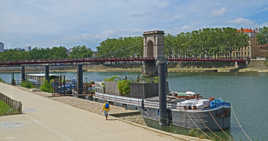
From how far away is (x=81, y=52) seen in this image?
A: 568 ft

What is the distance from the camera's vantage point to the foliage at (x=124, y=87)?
2759 centimetres

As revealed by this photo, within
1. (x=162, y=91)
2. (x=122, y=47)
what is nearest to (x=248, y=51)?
(x=122, y=47)

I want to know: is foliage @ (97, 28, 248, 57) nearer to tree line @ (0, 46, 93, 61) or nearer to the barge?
tree line @ (0, 46, 93, 61)

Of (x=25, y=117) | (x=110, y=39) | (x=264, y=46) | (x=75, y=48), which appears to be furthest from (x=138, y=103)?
(x=75, y=48)

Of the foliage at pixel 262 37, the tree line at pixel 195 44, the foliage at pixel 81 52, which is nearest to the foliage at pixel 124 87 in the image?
the tree line at pixel 195 44

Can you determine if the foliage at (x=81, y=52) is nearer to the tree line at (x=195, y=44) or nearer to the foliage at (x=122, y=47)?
the foliage at (x=122, y=47)

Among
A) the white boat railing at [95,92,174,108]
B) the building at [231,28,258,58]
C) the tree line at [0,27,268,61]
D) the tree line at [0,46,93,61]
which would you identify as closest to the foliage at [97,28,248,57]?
the tree line at [0,27,268,61]

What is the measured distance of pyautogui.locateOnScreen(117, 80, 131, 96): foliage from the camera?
2759 cm

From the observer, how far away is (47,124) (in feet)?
56.5

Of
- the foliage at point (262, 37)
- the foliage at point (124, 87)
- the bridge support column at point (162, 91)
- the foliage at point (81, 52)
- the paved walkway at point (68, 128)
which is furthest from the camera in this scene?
the foliage at point (81, 52)

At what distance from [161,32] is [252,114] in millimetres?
86427

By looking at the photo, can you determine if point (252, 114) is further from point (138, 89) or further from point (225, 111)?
point (138, 89)

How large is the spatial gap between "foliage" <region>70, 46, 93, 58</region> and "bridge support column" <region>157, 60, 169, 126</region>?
149 meters

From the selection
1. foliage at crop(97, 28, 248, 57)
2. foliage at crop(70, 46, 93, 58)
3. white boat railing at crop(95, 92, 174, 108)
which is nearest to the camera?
white boat railing at crop(95, 92, 174, 108)
